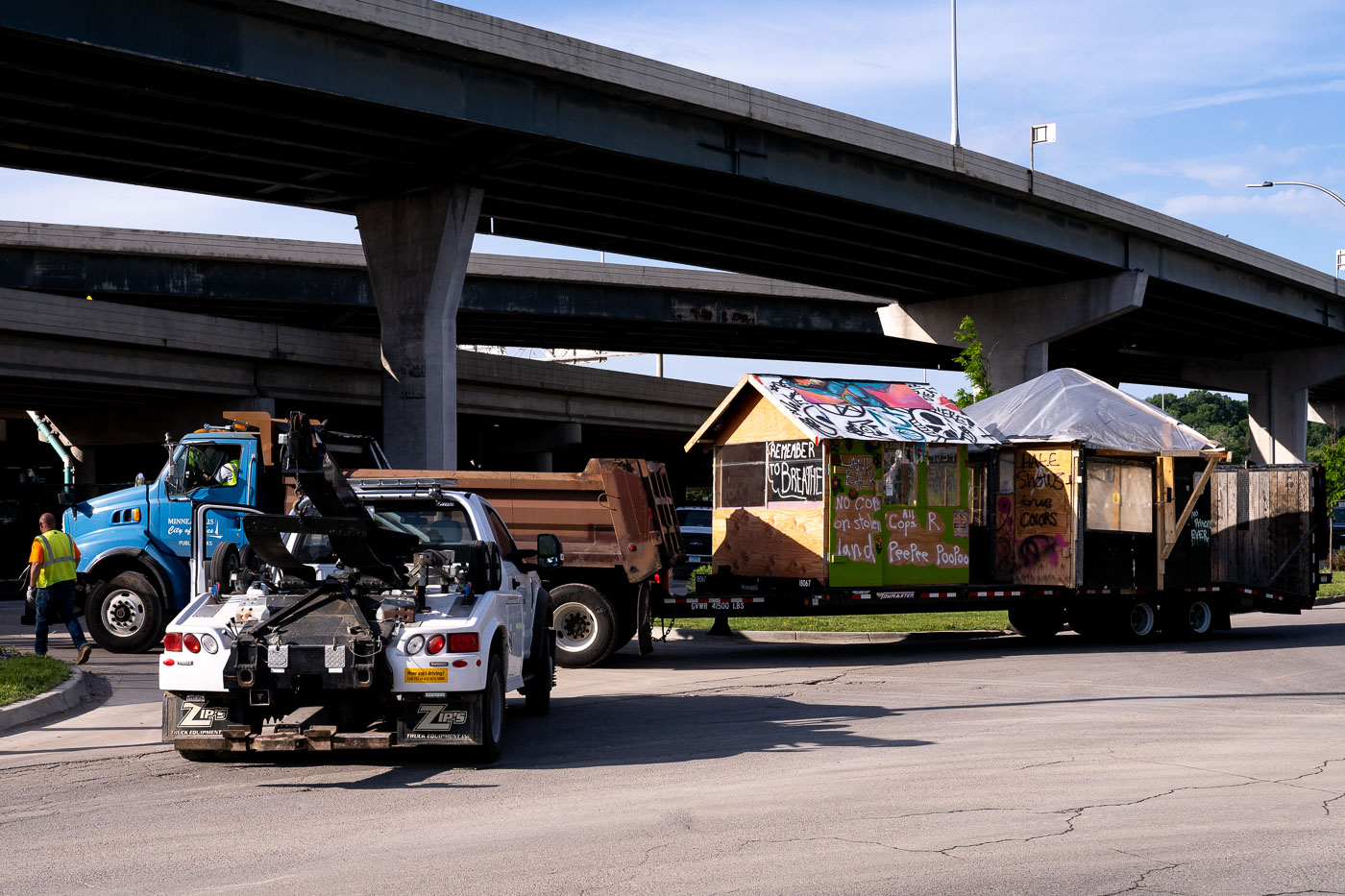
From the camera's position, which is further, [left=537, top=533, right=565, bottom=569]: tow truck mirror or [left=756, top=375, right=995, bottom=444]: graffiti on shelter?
[left=756, top=375, right=995, bottom=444]: graffiti on shelter

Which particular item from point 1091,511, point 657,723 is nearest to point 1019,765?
point 657,723

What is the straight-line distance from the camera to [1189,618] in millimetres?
20688

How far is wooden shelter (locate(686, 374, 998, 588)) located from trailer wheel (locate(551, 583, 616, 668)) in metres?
2.76

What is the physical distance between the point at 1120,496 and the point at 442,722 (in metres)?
13.8

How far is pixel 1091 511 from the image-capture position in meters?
19.5

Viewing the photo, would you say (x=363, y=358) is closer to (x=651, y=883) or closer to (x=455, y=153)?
(x=455, y=153)

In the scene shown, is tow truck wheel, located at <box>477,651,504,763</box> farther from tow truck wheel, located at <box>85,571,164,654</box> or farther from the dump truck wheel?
tow truck wheel, located at <box>85,571,164,654</box>

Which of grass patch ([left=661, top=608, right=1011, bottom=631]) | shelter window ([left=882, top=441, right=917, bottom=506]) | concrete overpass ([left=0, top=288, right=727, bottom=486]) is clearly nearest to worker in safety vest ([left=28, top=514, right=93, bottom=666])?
grass patch ([left=661, top=608, right=1011, bottom=631])

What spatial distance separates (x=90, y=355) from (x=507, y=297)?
52.0 ft

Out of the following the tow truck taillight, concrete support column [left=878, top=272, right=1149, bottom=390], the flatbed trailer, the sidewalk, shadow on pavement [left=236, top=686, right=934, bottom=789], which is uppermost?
concrete support column [left=878, top=272, right=1149, bottom=390]

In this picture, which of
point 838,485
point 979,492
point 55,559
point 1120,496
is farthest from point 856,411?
point 55,559

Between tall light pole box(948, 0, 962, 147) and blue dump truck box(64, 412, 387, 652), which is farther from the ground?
tall light pole box(948, 0, 962, 147)

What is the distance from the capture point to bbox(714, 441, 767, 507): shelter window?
61.9 feet

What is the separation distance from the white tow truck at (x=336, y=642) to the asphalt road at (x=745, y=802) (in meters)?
0.35
